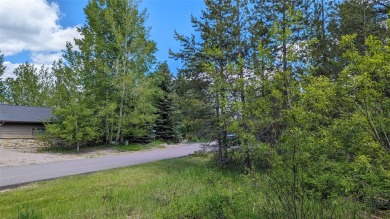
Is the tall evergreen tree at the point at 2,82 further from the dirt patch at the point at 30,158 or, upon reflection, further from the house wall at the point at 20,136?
the dirt patch at the point at 30,158

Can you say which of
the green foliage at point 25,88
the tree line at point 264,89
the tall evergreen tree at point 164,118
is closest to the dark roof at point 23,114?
the tree line at point 264,89

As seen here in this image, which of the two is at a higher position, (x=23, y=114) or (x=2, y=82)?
(x=2, y=82)

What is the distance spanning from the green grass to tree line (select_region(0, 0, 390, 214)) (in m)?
0.48

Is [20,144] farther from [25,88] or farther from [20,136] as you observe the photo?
[25,88]

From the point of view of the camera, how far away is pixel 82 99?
18.3 metres

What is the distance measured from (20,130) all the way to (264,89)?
24.3 meters

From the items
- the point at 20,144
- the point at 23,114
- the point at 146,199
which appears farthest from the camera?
the point at 23,114

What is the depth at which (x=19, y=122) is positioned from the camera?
69.9ft

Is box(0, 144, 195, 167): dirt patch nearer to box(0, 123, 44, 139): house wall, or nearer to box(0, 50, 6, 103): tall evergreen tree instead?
box(0, 123, 44, 139): house wall

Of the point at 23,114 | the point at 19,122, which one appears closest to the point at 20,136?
the point at 19,122

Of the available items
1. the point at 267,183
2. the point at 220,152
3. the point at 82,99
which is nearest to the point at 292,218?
the point at 267,183

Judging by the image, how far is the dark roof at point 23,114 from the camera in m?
21.1

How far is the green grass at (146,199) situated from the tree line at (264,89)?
1.57 feet

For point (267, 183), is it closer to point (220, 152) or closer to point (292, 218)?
point (292, 218)
